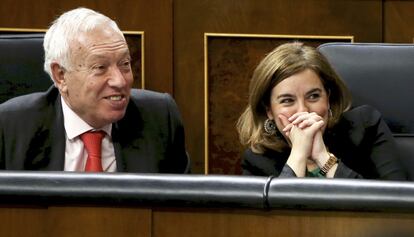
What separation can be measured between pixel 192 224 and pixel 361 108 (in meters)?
0.84

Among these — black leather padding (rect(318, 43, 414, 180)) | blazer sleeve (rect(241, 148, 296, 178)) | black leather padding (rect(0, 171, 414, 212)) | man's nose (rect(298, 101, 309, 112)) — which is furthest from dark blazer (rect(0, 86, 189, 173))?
black leather padding (rect(0, 171, 414, 212))

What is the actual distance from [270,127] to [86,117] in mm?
381

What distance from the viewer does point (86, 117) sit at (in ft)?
5.32

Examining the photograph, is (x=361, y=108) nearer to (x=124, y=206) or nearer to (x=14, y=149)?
(x=14, y=149)

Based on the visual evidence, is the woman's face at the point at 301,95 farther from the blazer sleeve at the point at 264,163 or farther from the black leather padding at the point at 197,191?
the black leather padding at the point at 197,191

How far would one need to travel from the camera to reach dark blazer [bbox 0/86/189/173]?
156 cm

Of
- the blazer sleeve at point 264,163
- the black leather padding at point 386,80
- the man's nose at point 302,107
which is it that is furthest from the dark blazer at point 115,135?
the black leather padding at point 386,80

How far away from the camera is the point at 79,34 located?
5.32 feet

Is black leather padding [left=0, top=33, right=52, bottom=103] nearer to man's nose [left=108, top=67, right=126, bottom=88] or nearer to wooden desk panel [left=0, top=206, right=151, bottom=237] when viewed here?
man's nose [left=108, top=67, right=126, bottom=88]

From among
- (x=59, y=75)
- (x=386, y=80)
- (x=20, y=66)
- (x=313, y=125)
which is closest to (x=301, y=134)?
(x=313, y=125)

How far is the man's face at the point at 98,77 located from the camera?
161 cm

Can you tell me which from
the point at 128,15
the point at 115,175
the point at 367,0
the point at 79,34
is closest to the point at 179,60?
the point at 128,15

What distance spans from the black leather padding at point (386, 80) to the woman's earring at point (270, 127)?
0.55ft

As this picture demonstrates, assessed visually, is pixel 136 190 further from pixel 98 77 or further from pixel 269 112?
pixel 269 112
